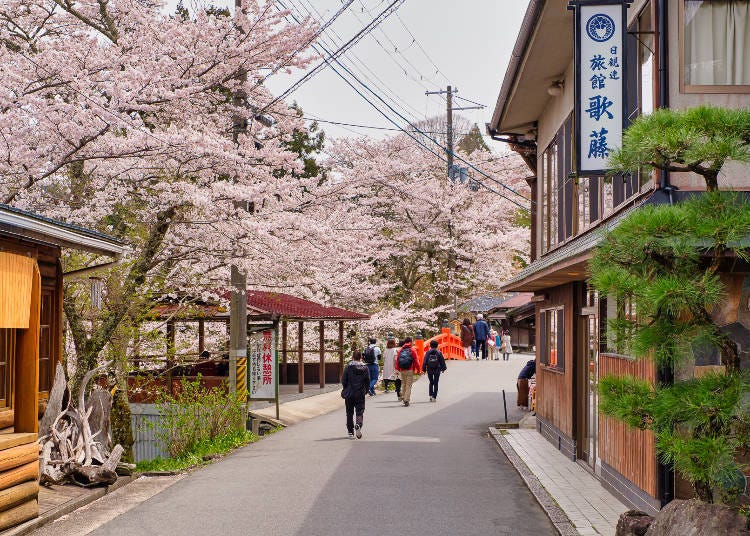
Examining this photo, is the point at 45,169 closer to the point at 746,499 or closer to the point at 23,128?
the point at 23,128

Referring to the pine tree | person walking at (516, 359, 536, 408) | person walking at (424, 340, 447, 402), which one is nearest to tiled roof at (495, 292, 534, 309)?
person walking at (424, 340, 447, 402)

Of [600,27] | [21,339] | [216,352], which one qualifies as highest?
[600,27]

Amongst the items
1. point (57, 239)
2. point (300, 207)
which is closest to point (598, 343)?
point (57, 239)

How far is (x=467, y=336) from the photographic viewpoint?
150 ft

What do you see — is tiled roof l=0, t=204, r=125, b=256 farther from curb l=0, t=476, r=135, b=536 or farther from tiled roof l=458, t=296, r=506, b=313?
tiled roof l=458, t=296, r=506, b=313

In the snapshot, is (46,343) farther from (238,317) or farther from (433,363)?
(433,363)

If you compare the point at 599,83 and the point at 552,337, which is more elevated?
the point at 599,83

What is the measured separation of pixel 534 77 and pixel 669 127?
9.57 metres

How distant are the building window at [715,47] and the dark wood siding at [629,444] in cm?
311

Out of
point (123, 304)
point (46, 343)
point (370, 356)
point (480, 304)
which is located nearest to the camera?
point (46, 343)

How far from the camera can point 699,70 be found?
32.7ft

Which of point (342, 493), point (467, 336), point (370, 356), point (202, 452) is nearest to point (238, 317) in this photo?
point (202, 452)

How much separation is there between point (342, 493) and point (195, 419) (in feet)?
20.6

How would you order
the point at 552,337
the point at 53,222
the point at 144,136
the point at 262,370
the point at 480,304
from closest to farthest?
the point at 53,222 < the point at 144,136 < the point at 552,337 < the point at 262,370 < the point at 480,304
